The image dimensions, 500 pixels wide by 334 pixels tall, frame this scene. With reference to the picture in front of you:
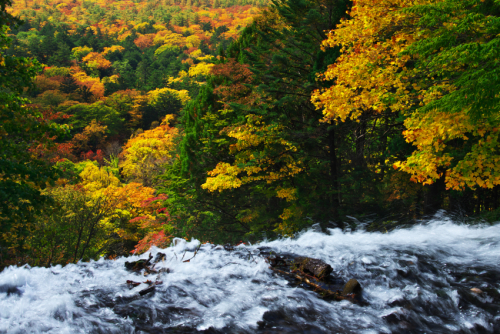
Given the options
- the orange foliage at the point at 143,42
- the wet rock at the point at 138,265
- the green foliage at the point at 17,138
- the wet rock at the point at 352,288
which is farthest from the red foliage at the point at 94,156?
the orange foliage at the point at 143,42

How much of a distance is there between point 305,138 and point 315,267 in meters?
6.24

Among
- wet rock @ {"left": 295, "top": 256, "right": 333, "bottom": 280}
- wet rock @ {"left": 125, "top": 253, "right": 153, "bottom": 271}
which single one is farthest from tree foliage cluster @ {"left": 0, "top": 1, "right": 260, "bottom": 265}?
wet rock @ {"left": 295, "top": 256, "right": 333, "bottom": 280}

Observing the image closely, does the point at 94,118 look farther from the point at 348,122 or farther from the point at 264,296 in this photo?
the point at 264,296

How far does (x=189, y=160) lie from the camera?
14578 mm

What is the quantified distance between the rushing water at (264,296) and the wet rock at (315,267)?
1.16 feet

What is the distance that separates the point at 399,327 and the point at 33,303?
14.3ft

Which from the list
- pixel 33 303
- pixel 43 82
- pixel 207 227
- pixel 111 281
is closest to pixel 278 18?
pixel 207 227

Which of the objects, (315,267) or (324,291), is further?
(315,267)

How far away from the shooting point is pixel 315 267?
15.8ft

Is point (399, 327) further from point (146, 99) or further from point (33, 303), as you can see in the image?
point (146, 99)

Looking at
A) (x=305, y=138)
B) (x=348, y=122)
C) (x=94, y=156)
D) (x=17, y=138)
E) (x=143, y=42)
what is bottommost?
(x=94, y=156)

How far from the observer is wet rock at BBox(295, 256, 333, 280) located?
182 inches

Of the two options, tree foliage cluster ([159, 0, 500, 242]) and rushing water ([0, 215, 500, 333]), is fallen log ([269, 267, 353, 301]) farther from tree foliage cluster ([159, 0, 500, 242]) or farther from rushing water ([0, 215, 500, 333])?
tree foliage cluster ([159, 0, 500, 242])

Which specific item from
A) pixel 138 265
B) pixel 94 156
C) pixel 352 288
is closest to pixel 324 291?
pixel 352 288
